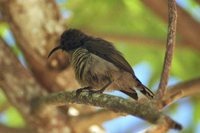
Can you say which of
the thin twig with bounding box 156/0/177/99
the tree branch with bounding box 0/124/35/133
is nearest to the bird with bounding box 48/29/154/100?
the thin twig with bounding box 156/0/177/99

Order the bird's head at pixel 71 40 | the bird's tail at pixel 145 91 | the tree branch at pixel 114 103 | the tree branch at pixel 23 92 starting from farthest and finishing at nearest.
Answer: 1. the tree branch at pixel 23 92
2. the bird's head at pixel 71 40
3. the bird's tail at pixel 145 91
4. the tree branch at pixel 114 103

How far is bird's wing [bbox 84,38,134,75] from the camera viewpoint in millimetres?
4083

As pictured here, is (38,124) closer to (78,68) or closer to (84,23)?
(78,68)

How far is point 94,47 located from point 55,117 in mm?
1182

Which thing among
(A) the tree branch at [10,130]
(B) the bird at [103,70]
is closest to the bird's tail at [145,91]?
(B) the bird at [103,70]

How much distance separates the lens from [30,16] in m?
5.38

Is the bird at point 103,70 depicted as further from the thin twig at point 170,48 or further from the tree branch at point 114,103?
the thin twig at point 170,48

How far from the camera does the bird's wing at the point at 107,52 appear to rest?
4083 millimetres

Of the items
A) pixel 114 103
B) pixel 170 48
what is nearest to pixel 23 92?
pixel 170 48

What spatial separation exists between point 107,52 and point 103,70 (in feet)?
0.62

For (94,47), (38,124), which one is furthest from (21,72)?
(94,47)

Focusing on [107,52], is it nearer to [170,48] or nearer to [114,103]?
[170,48]

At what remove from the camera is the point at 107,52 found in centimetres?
425

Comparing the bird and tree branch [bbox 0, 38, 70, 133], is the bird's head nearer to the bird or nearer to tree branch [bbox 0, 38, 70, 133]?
the bird
